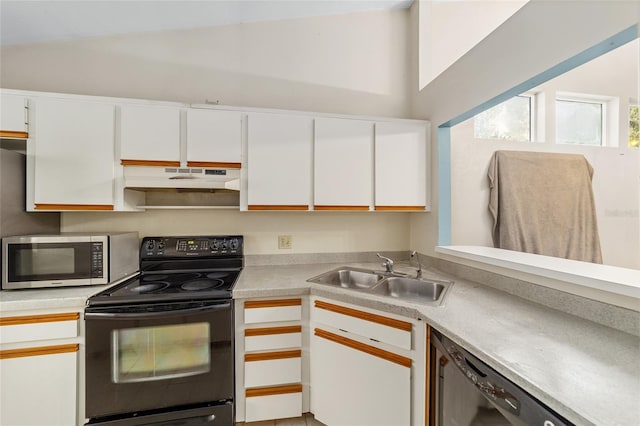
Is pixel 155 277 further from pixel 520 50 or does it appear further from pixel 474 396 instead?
pixel 520 50

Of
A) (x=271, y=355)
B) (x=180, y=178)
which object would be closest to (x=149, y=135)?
(x=180, y=178)

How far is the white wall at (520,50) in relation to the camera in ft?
3.22

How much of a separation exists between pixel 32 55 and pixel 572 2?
3.27m

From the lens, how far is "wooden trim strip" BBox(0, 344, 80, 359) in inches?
50.2

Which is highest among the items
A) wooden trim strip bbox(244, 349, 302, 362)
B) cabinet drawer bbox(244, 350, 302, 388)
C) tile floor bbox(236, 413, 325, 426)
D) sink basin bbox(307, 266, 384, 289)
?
sink basin bbox(307, 266, 384, 289)

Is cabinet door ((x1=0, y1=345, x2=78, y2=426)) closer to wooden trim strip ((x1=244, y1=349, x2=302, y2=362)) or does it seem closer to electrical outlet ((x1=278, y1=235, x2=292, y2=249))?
wooden trim strip ((x1=244, y1=349, x2=302, y2=362))

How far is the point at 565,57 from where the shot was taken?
1.10 meters

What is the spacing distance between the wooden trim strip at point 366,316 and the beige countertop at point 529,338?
5 cm

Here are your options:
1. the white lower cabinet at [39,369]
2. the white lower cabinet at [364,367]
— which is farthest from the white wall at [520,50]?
the white lower cabinet at [39,369]

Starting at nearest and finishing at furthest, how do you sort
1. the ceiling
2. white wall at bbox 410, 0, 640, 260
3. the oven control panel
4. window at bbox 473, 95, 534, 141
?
white wall at bbox 410, 0, 640, 260
the ceiling
the oven control panel
window at bbox 473, 95, 534, 141

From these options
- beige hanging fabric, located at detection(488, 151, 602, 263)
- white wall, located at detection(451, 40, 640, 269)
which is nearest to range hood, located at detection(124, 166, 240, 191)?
white wall, located at detection(451, 40, 640, 269)

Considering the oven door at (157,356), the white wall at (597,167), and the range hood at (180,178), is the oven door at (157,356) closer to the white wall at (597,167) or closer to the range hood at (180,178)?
the range hood at (180,178)

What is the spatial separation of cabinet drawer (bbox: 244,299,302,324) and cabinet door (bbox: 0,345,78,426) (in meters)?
0.88

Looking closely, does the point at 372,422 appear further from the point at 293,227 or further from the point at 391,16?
the point at 391,16
